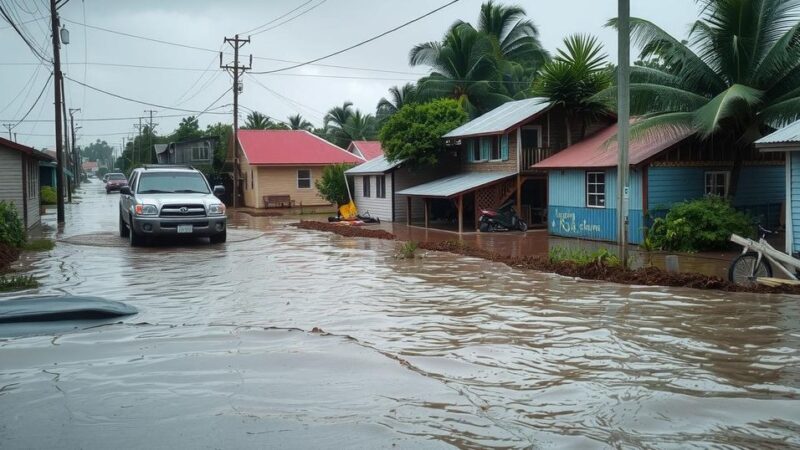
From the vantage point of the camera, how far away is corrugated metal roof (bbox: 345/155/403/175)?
31191 mm

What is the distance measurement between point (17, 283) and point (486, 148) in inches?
740

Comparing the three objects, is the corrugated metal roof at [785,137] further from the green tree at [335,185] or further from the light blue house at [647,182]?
the green tree at [335,185]

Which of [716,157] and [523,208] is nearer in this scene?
[716,157]

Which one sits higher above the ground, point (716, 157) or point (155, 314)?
point (716, 157)

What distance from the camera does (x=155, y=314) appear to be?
404 inches

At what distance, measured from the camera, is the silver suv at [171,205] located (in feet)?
61.9

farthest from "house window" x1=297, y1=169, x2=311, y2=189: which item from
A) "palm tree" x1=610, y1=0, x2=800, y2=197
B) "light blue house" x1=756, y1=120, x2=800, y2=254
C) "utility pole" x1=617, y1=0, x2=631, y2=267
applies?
"light blue house" x1=756, y1=120, x2=800, y2=254

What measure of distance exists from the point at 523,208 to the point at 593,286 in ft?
45.9

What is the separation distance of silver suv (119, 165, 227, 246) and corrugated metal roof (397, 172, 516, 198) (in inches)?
323

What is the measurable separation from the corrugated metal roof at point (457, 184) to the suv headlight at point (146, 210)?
9.76m

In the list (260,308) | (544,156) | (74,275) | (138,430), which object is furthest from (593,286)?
(544,156)

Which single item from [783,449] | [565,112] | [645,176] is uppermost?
[565,112]

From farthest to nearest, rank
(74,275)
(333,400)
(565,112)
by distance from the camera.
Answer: (565,112) < (74,275) < (333,400)

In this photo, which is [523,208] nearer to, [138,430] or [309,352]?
[309,352]
